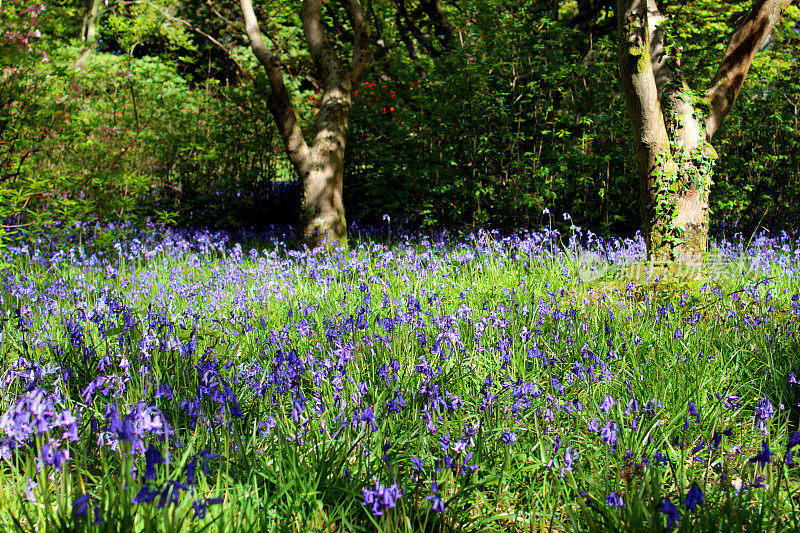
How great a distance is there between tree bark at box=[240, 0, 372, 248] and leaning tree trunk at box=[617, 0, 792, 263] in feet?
11.7

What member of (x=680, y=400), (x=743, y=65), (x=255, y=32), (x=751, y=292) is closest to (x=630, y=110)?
(x=743, y=65)

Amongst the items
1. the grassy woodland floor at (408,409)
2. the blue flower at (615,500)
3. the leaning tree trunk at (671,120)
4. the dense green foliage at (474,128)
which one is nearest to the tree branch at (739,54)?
the leaning tree trunk at (671,120)

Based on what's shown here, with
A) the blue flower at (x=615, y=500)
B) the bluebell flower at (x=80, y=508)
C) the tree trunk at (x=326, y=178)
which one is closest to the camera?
the bluebell flower at (x=80, y=508)

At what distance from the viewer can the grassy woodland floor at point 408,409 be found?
1.71 metres

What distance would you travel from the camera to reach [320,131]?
707 centimetres

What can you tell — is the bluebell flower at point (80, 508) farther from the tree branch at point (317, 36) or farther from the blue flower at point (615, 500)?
the tree branch at point (317, 36)

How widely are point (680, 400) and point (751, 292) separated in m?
1.81

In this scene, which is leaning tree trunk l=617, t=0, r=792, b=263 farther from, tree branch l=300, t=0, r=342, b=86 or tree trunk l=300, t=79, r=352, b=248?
tree branch l=300, t=0, r=342, b=86

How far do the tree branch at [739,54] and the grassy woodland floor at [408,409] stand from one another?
1.53 m

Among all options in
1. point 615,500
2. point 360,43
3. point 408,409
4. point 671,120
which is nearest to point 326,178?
point 360,43

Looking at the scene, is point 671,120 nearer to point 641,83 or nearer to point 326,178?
point 641,83

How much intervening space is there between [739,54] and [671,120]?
2.57ft

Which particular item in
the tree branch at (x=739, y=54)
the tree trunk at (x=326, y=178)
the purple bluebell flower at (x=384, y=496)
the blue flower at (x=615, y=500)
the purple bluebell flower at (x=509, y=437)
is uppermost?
the tree branch at (x=739, y=54)

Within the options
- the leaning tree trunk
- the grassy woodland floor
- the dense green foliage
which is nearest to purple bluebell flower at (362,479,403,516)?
the grassy woodland floor
